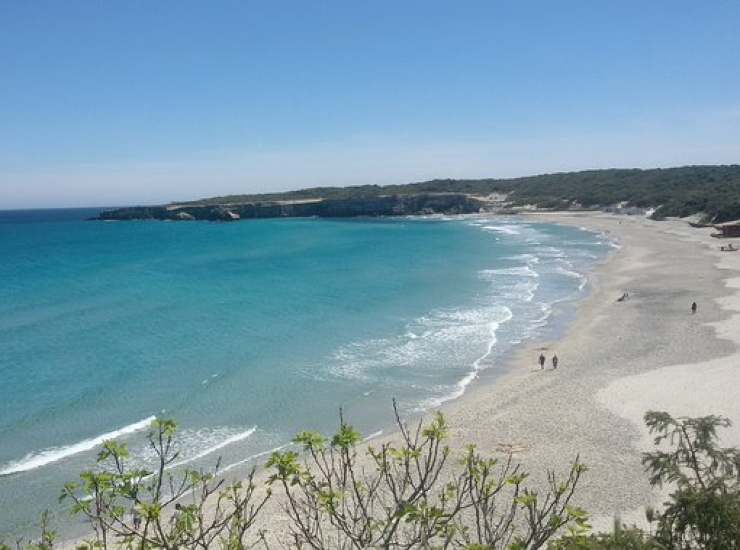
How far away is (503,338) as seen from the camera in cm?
3284

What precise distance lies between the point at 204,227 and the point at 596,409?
12084cm

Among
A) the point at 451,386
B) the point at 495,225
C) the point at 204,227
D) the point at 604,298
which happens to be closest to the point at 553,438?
the point at 451,386

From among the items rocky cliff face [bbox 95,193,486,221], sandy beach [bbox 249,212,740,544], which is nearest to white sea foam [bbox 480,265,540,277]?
sandy beach [bbox 249,212,740,544]

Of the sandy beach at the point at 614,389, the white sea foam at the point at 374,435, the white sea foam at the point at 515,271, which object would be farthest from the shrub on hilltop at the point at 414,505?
the white sea foam at the point at 515,271

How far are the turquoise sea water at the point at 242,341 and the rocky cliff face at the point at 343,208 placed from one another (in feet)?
226

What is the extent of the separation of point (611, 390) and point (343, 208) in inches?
4987

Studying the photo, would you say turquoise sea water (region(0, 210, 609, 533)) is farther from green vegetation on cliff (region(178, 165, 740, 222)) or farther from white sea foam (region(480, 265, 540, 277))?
green vegetation on cliff (region(178, 165, 740, 222))

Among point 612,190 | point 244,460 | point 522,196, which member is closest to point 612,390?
point 244,460

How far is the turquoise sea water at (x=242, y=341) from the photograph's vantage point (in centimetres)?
2134

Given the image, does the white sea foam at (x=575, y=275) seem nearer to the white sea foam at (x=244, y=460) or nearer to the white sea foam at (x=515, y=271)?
the white sea foam at (x=515, y=271)

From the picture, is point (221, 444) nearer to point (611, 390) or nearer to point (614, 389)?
point (611, 390)

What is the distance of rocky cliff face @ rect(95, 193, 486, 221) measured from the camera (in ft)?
463

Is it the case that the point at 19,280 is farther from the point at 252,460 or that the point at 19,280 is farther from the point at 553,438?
the point at 553,438

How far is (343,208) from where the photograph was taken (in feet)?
485
